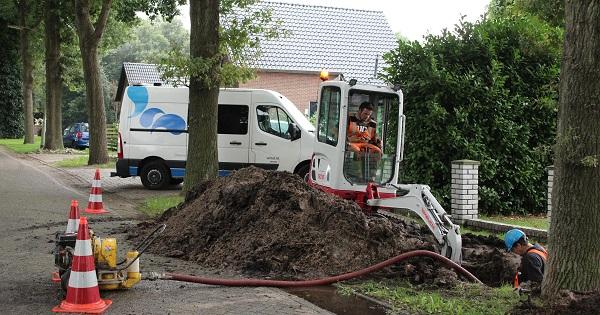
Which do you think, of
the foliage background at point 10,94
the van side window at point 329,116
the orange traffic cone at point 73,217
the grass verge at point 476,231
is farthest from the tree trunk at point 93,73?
the foliage background at point 10,94

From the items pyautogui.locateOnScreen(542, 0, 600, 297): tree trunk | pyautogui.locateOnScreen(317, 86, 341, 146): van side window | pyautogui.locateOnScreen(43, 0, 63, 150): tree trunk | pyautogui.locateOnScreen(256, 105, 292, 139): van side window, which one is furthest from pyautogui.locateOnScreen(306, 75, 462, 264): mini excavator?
pyautogui.locateOnScreen(43, 0, 63, 150): tree trunk

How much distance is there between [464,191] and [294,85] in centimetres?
2031

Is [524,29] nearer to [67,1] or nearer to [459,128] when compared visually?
[459,128]

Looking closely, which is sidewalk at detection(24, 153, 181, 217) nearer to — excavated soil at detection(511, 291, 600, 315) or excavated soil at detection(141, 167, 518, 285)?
excavated soil at detection(141, 167, 518, 285)

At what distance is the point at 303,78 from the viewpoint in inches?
1297

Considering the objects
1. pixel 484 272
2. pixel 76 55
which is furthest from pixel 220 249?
pixel 76 55

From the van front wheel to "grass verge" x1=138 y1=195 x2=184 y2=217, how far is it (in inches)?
79.3

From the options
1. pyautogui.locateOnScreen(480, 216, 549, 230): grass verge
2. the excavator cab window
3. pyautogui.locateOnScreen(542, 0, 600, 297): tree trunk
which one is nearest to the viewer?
pyautogui.locateOnScreen(542, 0, 600, 297): tree trunk

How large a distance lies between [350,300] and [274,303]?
2.74 feet

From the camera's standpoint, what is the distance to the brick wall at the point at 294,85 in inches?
1275

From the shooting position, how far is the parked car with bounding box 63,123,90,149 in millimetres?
45562

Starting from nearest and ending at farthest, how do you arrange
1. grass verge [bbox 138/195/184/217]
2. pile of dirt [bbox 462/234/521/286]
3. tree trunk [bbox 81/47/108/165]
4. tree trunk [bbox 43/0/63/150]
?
1. pile of dirt [bbox 462/234/521/286]
2. grass verge [bbox 138/195/184/217]
3. tree trunk [bbox 81/47/108/165]
4. tree trunk [bbox 43/0/63/150]

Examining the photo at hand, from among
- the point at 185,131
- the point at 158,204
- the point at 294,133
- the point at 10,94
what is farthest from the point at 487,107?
the point at 10,94

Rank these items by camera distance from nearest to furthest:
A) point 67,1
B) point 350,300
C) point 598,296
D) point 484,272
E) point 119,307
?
point 598,296 → point 119,307 → point 350,300 → point 484,272 → point 67,1
